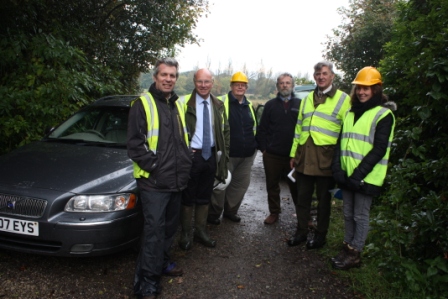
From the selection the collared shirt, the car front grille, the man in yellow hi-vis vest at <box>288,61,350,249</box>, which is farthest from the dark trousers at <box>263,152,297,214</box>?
the car front grille

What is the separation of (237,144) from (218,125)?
77cm

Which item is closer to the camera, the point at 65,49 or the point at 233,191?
the point at 233,191

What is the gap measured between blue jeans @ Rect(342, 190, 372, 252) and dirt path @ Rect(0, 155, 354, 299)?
0.41m

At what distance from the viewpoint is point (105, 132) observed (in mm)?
4664

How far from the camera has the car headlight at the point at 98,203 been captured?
3.26m

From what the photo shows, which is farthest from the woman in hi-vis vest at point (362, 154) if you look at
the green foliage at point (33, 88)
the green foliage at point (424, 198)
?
the green foliage at point (33, 88)

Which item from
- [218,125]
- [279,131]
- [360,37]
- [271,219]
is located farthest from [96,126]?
[360,37]

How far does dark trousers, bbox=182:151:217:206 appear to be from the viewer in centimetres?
398

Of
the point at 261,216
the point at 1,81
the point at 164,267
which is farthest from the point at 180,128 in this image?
the point at 1,81

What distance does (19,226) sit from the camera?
126 inches

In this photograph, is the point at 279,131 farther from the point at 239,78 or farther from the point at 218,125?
the point at 218,125

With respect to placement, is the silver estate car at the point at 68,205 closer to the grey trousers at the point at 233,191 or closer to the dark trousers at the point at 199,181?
the dark trousers at the point at 199,181

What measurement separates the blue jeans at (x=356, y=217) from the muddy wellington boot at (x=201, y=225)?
153 centimetres

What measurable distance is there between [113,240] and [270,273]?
5.16 feet
